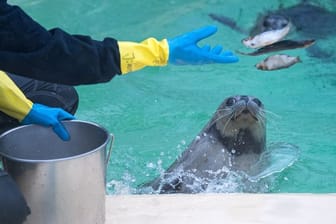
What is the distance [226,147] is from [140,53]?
1826mm

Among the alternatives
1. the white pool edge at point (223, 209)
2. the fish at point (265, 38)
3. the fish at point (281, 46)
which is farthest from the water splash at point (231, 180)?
the fish at point (265, 38)

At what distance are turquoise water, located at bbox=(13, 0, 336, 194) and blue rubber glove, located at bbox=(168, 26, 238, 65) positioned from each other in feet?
5.64

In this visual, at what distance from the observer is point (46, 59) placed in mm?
2555

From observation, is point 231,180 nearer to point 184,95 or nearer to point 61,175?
point 61,175

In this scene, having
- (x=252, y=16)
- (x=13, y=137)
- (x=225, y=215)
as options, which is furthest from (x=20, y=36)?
(x=252, y=16)

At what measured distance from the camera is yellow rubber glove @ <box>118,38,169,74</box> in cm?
263


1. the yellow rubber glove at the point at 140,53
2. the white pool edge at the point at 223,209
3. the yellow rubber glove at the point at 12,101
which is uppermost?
the yellow rubber glove at the point at 140,53

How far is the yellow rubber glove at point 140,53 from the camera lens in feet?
8.63

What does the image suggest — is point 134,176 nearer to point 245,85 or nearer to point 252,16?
point 245,85

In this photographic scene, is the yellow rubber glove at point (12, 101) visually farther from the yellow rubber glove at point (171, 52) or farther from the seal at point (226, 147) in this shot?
the seal at point (226, 147)

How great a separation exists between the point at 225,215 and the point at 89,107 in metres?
3.42

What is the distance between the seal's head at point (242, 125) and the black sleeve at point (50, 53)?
1.72 m

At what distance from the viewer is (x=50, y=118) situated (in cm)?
270

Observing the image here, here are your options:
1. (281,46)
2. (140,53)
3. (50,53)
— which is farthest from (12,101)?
(281,46)
